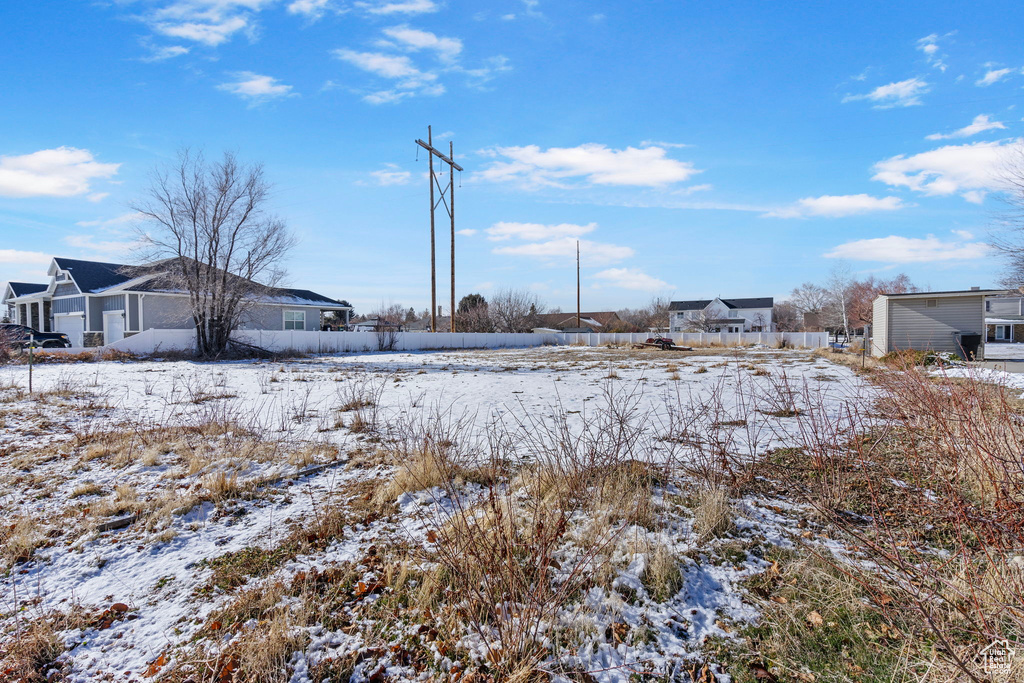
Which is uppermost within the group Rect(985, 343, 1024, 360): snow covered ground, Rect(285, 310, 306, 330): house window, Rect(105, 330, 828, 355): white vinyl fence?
Rect(285, 310, 306, 330): house window

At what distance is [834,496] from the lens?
4.20 metres

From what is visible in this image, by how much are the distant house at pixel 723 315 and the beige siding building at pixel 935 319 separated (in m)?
38.3

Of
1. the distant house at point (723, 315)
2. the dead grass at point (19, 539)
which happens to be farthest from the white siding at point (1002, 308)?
the dead grass at point (19, 539)

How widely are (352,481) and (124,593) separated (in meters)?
1.90

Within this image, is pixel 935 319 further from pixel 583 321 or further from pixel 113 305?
pixel 583 321

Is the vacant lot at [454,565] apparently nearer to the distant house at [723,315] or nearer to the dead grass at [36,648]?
the dead grass at [36,648]

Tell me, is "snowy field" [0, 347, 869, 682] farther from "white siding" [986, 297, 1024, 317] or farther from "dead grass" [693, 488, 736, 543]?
"white siding" [986, 297, 1024, 317]

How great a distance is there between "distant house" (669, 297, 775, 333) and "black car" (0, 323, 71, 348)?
53.9 meters

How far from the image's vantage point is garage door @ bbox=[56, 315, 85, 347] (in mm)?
26225

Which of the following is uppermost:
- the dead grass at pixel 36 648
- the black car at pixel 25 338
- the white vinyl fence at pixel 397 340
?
the black car at pixel 25 338

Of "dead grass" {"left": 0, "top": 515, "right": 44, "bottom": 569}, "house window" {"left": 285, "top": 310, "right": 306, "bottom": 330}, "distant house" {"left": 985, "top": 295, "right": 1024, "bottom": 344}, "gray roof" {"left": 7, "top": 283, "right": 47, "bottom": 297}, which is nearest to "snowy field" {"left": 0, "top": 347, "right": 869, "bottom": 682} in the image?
"dead grass" {"left": 0, "top": 515, "right": 44, "bottom": 569}

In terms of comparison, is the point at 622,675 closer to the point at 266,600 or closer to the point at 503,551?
the point at 503,551

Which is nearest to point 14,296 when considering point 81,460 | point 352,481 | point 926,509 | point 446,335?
point 446,335

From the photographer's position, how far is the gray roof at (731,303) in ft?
217
